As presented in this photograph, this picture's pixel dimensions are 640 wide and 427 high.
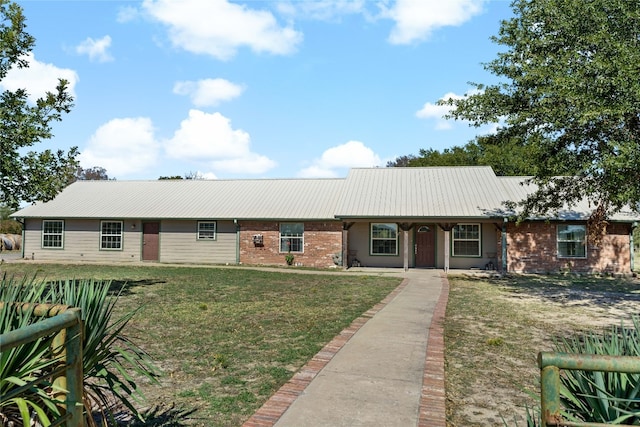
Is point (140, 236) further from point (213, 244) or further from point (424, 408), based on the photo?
point (424, 408)

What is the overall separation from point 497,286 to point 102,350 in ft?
48.8

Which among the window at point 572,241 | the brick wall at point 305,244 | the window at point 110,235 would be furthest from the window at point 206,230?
the window at point 572,241

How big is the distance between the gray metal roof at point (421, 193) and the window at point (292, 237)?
8.51ft

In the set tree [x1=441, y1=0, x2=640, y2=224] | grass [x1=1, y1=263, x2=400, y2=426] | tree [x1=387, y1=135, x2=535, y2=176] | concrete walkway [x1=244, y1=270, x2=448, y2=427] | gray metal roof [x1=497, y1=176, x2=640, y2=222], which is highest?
tree [x1=387, y1=135, x2=535, y2=176]

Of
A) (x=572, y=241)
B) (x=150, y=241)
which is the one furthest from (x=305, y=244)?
(x=572, y=241)

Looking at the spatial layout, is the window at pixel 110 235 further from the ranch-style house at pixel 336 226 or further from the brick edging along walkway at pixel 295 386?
the brick edging along walkway at pixel 295 386

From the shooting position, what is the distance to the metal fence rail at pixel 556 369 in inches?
67.7

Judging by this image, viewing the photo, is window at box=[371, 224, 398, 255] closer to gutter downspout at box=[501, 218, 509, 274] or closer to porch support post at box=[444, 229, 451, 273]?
porch support post at box=[444, 229, 451, 273]

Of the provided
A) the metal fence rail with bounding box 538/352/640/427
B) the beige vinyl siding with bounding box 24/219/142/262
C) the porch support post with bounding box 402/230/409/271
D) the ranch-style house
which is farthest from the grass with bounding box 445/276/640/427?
the beige vinyl siding with bounding box 24/219/142/262

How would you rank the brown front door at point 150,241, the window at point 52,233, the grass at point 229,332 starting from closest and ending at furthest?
the grass at point 229,332
the brown front door at point 150,241
the window at point 52,233

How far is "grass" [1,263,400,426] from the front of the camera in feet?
15.3

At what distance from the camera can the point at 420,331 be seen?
791 cm

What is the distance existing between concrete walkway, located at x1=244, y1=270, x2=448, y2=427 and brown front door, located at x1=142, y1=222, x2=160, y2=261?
18.6 m

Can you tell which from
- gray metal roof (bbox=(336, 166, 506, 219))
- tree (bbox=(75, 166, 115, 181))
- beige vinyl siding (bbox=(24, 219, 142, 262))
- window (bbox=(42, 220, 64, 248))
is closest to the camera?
gray metal roof (bbox=(336, 166, 506, 219))
